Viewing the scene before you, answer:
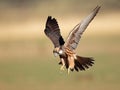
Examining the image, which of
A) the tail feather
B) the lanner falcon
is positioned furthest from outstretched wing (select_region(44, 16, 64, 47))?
the tail feather

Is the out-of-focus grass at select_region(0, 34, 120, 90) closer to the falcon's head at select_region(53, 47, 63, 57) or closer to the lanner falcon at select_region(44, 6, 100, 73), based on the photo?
the lanner falcon at select_region(44, 6, 100, 73)

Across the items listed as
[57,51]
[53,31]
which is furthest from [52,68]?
[57,51]

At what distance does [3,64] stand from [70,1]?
14.9 m

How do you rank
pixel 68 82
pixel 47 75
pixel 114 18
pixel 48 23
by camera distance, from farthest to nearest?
pixel 114 18 → pixel 47 75 → pixel 68 82 → pixel 48 23

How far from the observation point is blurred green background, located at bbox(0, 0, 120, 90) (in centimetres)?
1731

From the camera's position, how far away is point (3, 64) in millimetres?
21422

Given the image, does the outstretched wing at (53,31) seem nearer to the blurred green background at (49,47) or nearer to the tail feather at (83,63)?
the tail feather at (83,63)

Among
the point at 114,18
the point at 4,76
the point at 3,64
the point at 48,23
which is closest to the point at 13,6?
the point at 114,18

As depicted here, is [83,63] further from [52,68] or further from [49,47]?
[49,47]

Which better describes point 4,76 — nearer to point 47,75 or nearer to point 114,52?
point 47,75

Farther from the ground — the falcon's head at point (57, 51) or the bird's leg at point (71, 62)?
the falcon's head at point (57, 51)

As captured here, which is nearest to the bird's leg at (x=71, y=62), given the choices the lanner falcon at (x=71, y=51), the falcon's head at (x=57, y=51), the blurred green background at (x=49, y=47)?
the lanner falcon at (x=71, y=51)

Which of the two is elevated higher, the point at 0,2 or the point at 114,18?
the point at 0,2

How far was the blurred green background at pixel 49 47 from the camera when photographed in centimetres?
1731
